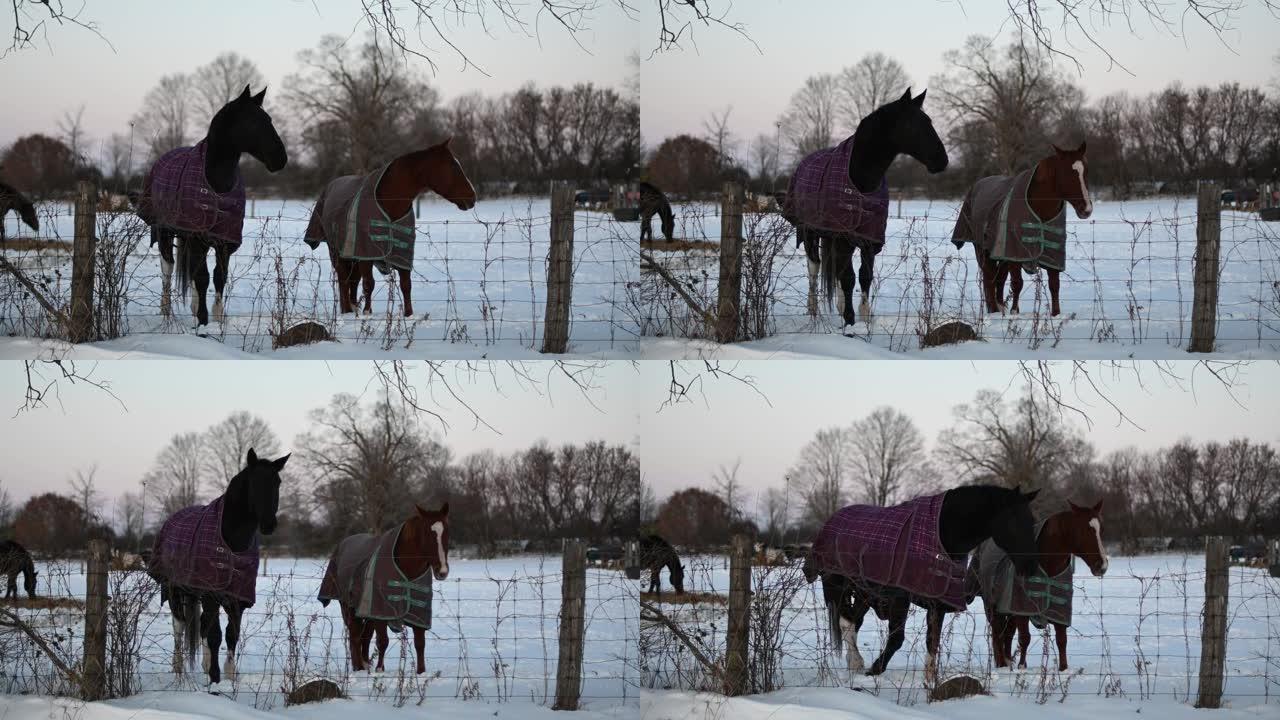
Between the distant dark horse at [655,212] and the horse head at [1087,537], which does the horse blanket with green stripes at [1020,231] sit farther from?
the distant dark horse at [655,212]

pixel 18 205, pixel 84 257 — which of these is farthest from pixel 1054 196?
pixel 18 205

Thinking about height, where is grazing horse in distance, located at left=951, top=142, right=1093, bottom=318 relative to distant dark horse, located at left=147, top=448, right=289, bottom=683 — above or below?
above

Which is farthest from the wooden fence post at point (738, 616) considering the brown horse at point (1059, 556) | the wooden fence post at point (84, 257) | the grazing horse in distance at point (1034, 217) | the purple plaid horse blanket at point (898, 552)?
Answer: the wooden fence post at point (84, 257)

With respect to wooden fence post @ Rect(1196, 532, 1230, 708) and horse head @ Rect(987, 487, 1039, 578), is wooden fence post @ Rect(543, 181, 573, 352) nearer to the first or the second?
horse head @ Rect(987, 487, 1039, 578)

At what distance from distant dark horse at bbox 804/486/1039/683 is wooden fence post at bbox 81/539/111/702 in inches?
183

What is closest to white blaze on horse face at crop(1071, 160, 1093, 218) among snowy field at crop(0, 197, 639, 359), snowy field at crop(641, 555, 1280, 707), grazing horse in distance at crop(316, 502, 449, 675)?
snowy field at crop(641, 555, 1280, 707)

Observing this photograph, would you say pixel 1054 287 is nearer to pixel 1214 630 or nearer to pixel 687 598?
pixel 1214 630

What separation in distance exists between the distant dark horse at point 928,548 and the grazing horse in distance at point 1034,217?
4.74 ft

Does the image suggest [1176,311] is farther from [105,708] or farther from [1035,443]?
[105,708]

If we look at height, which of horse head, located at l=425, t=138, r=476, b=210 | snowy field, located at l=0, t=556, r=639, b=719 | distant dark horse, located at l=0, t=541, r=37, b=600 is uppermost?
horse head, located at l=425, t=138, r=476, b=210

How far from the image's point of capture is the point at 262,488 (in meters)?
7.33

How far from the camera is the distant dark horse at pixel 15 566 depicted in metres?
8.09

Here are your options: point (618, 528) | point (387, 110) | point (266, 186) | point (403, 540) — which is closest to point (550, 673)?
point (403, 540)

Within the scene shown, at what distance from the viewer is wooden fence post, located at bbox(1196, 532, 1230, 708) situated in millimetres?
7062
